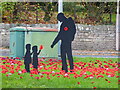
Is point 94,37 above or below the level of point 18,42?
below

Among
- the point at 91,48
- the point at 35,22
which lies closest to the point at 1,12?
the point at 35,22

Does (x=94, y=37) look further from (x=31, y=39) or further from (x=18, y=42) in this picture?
(x=18, y=42)

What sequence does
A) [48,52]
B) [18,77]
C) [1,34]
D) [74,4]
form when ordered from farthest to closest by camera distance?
[74,4] < [1,34] < [48,52] < [18,77]

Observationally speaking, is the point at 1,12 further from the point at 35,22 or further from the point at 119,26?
the point at 119,26

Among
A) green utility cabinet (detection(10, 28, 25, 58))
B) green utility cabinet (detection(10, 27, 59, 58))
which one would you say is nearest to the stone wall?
green utility cabinet (detection(10, 27, 59, 58))

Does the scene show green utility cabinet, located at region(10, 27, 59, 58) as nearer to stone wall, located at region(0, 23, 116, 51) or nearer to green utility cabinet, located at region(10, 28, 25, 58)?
green utility cabinet, located at region(10, 28, 25, 58)

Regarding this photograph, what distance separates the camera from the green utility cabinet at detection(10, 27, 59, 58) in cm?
1080

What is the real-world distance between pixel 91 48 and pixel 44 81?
11.3 m

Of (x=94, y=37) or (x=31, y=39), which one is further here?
(x=94, y=37)

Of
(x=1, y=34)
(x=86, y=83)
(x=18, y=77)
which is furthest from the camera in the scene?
(x=1, y=34)

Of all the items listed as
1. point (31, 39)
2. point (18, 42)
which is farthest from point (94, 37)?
point (18, 42)

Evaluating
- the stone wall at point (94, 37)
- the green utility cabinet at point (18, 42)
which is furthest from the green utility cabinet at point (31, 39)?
the stone wall at point (94, 37)

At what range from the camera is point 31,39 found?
10.9 m

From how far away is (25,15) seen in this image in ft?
59.9
